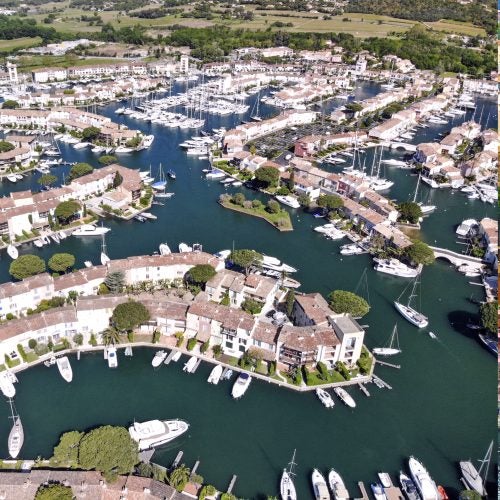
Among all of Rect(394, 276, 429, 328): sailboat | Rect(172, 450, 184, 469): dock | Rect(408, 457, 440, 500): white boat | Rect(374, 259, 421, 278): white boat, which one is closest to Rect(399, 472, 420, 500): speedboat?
Rect(408, 457, 440, 500): white boat

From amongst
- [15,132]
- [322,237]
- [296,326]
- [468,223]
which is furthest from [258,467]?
[15,132]

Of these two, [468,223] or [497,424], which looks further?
[468,223]

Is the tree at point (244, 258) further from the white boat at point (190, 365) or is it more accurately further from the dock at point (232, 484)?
the dock at point (232, 484)

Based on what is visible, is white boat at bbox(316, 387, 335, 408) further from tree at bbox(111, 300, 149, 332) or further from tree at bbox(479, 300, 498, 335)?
tree at bbox(479, 300, 498, 335)

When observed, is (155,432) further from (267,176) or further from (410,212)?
(267,176)

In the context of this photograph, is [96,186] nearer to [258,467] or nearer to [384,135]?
[258,467]

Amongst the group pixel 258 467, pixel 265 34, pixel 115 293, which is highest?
pixel 265 34

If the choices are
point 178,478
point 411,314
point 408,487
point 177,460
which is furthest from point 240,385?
point 411,314
